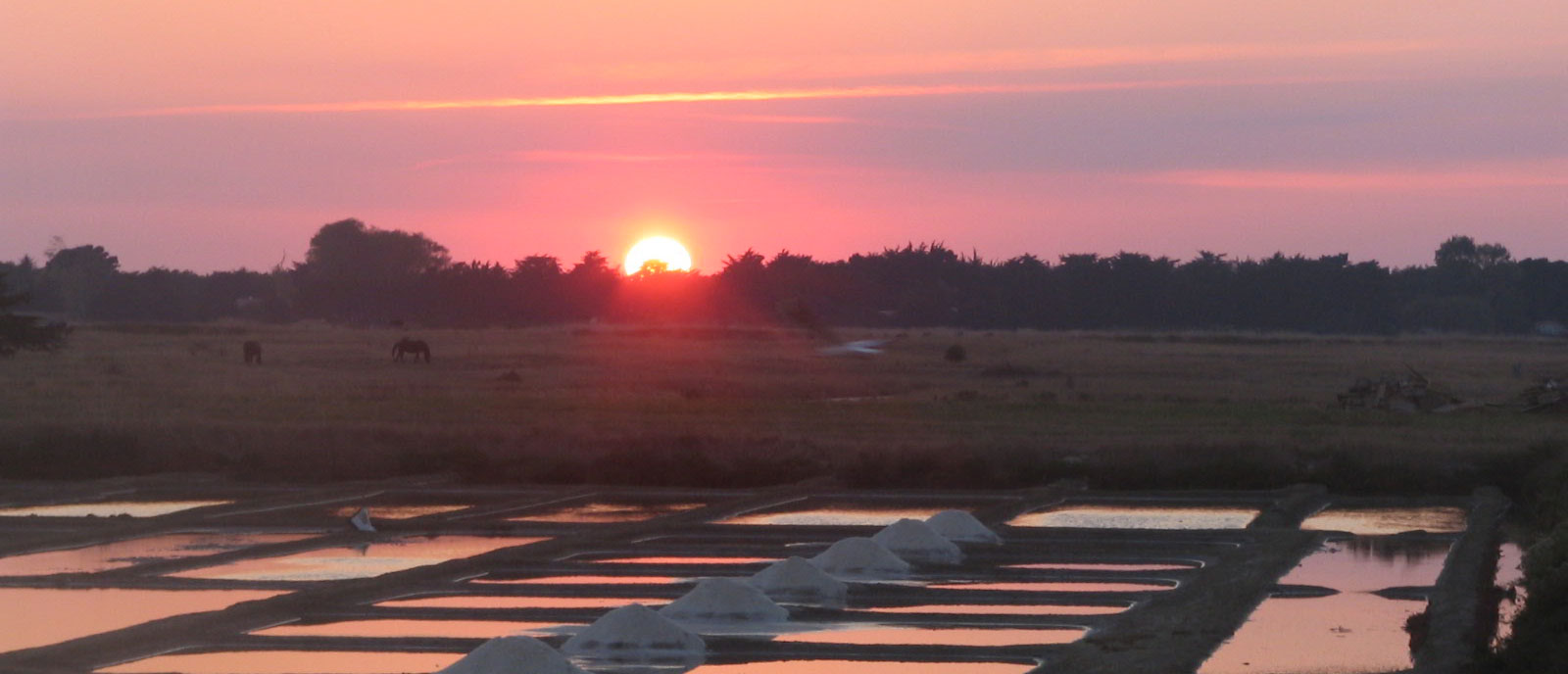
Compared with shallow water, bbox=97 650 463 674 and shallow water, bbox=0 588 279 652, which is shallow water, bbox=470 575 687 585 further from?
shallow water, bbox=97 650 463 674

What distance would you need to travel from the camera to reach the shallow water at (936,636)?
1151 cm

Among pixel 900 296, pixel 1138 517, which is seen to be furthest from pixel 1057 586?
pixel 900 296

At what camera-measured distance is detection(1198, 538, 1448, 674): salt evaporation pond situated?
10.7m

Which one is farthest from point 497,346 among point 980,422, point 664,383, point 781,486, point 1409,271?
point 1409,271

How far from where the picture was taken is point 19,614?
12641 mm

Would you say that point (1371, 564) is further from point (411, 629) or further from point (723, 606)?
point (411, 629)

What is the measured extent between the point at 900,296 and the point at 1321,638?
77.7 metres

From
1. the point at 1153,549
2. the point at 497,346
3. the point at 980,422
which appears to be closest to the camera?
the point at 1153,549

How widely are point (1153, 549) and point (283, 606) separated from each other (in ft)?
24.7

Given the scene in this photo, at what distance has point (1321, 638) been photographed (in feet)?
38.1

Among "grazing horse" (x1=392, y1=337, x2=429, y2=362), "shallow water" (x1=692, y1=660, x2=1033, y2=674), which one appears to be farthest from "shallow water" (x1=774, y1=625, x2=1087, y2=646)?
"grazing horse" (x1=392, y1=337, x2=429, y2=362)

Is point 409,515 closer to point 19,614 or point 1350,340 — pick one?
point 19,614

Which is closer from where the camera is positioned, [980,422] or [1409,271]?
[980,422]

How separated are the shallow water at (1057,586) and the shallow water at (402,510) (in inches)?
280
